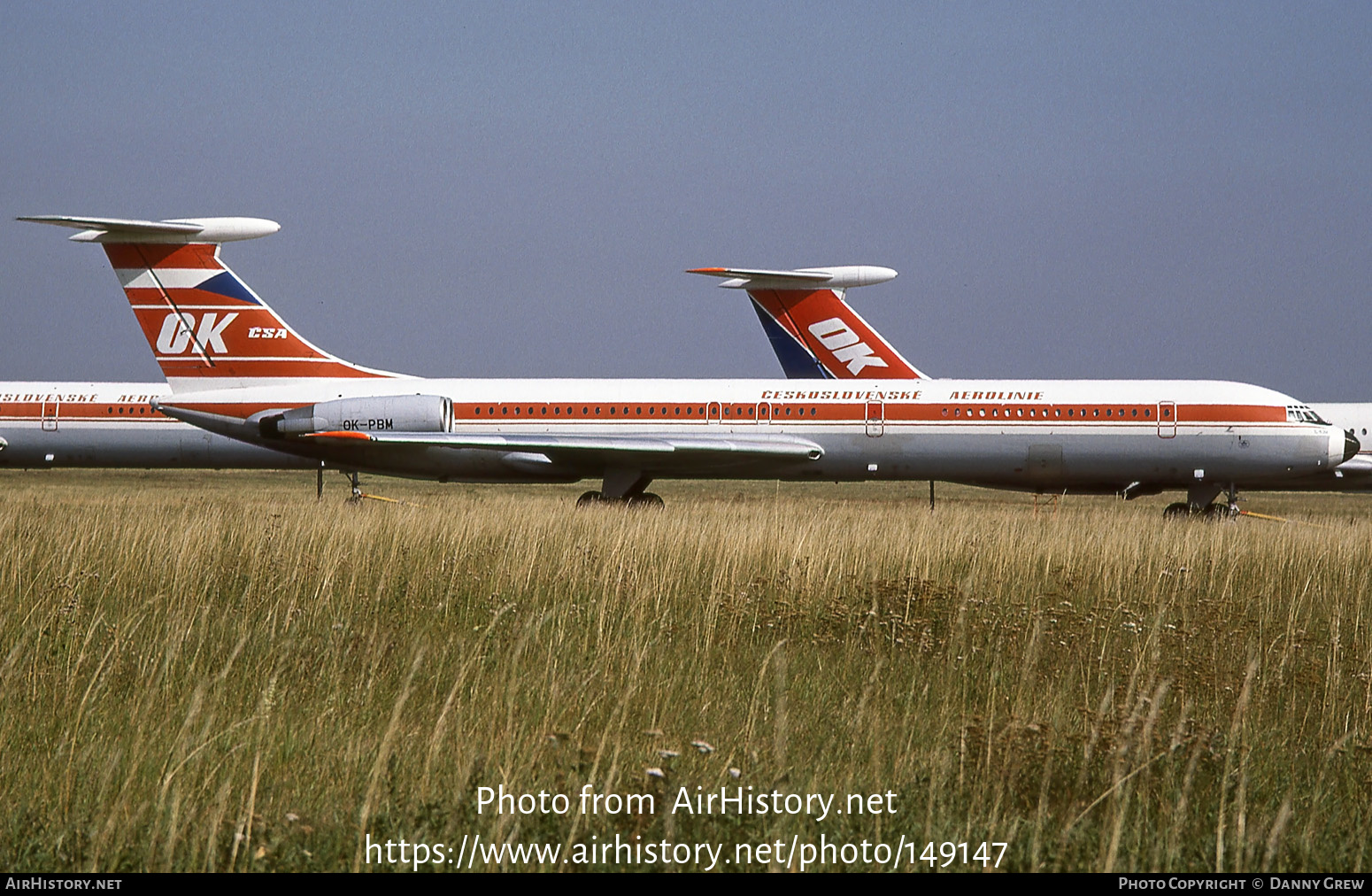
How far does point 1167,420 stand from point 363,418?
15.2 m

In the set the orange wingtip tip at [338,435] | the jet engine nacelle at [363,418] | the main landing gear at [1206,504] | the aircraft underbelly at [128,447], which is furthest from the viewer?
the aircraft underbelly at [128,447]

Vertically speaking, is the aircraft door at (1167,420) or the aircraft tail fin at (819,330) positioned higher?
the aircraft tail fin at (819,330)

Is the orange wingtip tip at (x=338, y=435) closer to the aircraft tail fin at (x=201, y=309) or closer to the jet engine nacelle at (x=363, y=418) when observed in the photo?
the jet engine nacelle at (x=363, y=418)

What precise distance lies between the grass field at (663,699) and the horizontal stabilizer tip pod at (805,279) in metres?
21.4

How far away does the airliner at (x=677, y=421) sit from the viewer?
24312 mm

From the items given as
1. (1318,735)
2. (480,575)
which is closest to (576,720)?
(1318,735)

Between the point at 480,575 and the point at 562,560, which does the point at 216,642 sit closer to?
the point at 480,575

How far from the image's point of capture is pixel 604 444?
2400cm

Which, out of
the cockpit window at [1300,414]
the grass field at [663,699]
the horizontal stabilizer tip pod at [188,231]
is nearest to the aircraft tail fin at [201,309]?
the horizontal stabilizer tip pod at [188,231]

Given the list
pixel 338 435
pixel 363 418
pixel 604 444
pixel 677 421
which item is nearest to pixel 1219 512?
pixel 677 421

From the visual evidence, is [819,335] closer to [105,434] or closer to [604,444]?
[604,444]

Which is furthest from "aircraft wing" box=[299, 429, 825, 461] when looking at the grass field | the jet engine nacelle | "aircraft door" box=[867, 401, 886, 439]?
the grass field

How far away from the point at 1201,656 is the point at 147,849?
17.6ft

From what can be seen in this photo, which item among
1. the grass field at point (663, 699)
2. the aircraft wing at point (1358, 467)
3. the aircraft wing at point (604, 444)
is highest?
the aircraft wing at point (604, 444)
